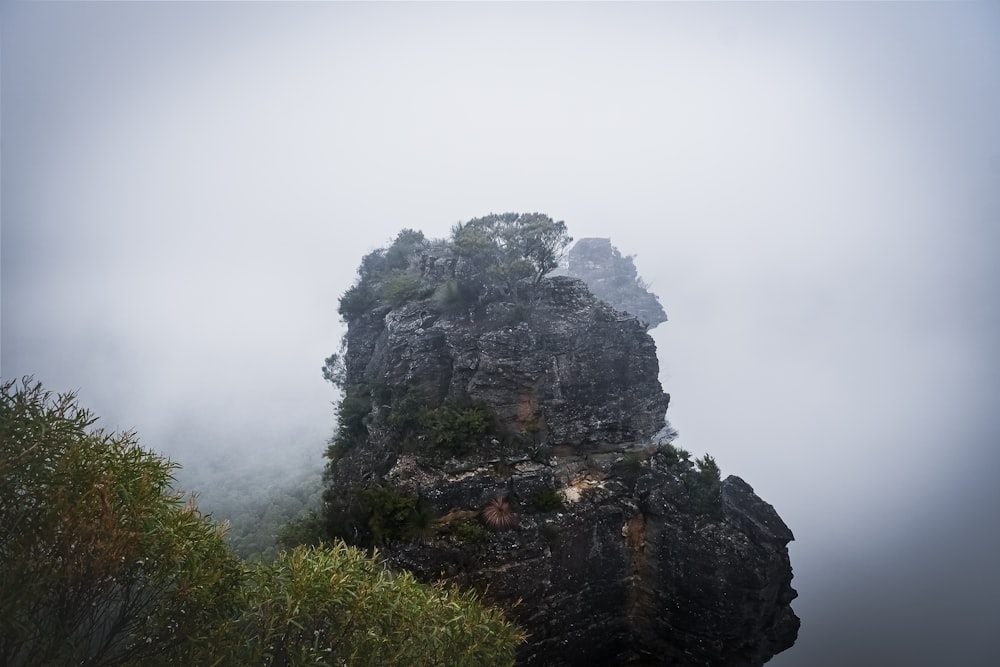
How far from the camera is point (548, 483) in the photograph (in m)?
20.1

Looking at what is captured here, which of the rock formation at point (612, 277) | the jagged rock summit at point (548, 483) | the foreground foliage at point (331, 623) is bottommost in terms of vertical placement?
the foreground foliage at point (331, 623)

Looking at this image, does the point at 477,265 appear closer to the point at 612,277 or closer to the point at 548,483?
the point at 548,483

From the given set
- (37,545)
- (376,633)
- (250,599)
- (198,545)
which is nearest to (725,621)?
(376,633)

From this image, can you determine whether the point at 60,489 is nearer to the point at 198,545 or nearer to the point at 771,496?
the point at 198,545

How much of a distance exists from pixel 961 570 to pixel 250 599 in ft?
289

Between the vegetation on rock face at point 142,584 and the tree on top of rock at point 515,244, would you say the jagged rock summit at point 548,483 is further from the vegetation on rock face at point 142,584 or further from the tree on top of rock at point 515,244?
the vegetation on rock face at point 142,584

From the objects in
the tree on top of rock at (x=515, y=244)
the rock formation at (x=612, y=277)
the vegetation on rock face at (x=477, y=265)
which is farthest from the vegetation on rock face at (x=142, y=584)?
the rock formation at (x=612, y=277)

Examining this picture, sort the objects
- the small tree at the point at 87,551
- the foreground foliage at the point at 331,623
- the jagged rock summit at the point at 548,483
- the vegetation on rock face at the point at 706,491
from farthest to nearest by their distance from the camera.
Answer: the vegetation on rock face at the point at 706,491, the jagged rock summit at the point at 548,483, the foreground foliage at the point at 331,623, the small tree at the point at 87,551

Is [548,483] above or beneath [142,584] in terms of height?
above

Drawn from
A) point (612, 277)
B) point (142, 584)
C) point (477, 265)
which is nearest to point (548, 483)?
point (477, 265)

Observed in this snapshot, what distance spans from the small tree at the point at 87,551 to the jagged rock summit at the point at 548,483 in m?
9.49

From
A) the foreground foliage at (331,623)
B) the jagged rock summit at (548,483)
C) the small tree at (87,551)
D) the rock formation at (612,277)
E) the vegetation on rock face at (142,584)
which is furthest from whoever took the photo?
the rock formation at (612,277)

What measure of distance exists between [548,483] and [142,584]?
15.0 meters

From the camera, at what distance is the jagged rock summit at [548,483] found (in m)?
18.5
